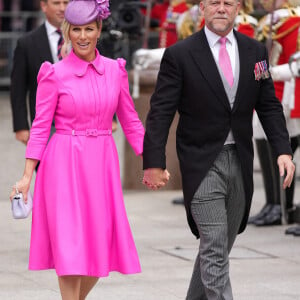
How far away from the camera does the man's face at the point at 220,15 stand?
20.6 ft

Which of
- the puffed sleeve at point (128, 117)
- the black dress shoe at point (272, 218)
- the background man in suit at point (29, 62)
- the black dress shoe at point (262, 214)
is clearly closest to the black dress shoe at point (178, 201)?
the black dress shoe at point (262, 214)

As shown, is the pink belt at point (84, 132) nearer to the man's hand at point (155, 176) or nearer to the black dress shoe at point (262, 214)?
the man's hand at point (155, 176)

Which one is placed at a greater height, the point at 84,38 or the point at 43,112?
the point at 84,38

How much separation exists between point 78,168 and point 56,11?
2.78 m

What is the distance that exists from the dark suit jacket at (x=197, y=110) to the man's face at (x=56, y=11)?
2.77 meters

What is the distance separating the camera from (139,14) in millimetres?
13828

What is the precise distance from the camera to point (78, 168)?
6457 mm

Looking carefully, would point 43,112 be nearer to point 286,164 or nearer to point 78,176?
point 78,176

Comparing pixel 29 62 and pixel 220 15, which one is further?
pixel 29 62

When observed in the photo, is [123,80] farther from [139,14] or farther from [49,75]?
[139,14]

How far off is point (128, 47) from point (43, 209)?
17.8m

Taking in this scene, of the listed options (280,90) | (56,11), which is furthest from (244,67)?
(280,90)

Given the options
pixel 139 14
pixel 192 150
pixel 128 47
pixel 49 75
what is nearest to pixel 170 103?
pixel 192 150

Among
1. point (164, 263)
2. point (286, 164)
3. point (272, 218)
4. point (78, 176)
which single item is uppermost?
point (286, 164)
